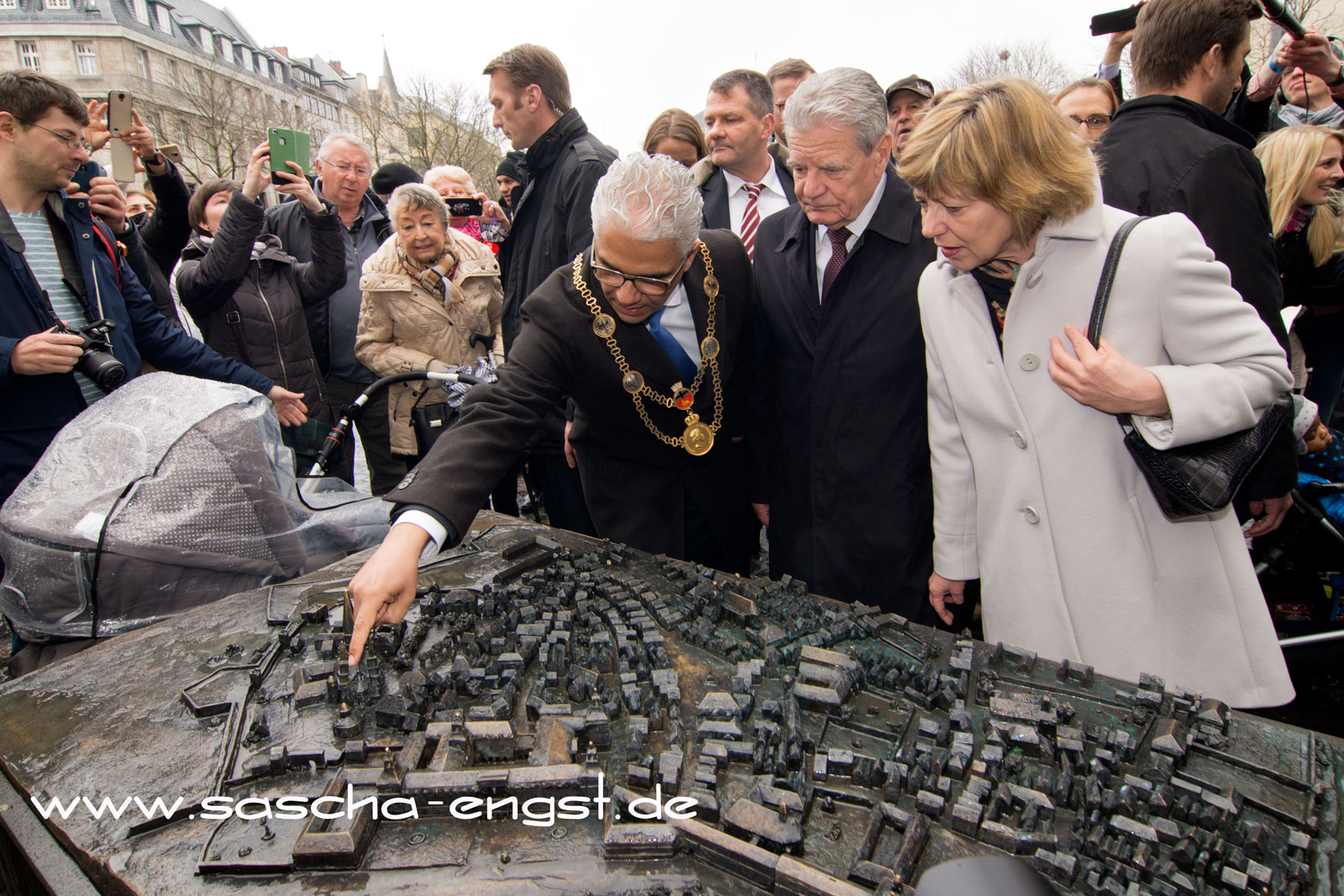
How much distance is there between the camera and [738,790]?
152 cm

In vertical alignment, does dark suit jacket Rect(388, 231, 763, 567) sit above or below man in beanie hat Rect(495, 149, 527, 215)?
below

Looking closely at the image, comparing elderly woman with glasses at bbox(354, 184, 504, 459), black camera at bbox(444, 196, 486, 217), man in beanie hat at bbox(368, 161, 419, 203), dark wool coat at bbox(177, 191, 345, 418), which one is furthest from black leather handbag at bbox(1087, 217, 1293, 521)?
man in beanie hat at bbox(368, 161, 419, 203)

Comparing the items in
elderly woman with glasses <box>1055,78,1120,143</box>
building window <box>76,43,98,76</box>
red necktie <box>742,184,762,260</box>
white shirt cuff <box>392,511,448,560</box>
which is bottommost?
white shirt cuff <box>392,511,448,560</box>

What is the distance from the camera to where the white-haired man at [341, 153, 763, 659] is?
211 centimetres

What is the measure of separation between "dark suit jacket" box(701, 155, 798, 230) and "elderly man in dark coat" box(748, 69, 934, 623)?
4.35ft

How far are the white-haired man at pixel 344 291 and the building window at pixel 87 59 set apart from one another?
4130cm

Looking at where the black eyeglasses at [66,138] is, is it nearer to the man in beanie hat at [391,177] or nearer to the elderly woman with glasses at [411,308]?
the elderly woman with glasses at [411,308]

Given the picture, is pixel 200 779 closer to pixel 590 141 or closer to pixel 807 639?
pixel 807 639

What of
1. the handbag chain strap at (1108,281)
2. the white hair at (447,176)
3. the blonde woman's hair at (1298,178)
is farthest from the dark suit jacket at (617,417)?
the white hair at (447,176)

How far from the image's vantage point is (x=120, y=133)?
3922 millimetres

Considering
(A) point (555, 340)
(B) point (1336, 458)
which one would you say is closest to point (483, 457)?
(A) point (555, 340)

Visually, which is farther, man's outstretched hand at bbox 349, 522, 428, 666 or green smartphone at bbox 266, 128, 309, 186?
green smartphone at bbox 266, 128, 309, 186

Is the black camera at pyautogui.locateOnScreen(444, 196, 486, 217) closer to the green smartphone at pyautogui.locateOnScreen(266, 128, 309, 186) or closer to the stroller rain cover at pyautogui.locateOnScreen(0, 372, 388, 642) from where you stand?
the green smartphone at pyautogui.locateOnScreen(266, 128, 309, 186)

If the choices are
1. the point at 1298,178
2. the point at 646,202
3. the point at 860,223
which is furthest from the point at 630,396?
the point at 1298,178
